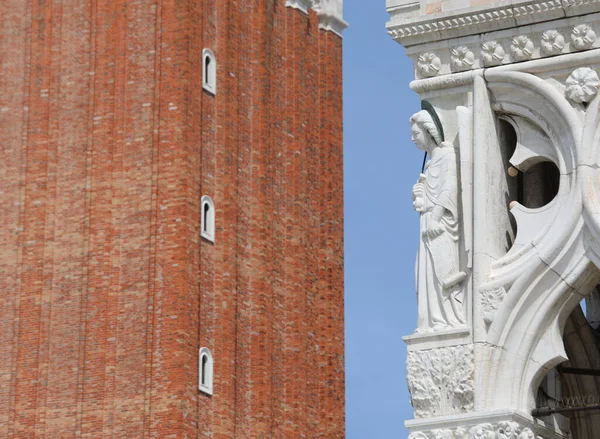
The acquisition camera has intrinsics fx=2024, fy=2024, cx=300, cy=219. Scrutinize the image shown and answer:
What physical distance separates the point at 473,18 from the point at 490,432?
1.78m

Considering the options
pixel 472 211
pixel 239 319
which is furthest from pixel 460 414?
pixel 239 319

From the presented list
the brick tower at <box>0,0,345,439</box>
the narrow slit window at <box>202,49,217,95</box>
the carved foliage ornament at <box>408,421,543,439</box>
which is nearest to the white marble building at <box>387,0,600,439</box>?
the carved foliage ornament at <box>408,421,543,439</box>

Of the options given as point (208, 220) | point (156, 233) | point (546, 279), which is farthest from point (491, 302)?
point (208, 220)

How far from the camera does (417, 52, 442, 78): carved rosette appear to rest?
344 inches

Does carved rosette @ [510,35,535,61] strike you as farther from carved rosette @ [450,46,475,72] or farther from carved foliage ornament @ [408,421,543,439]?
carved foliage ornament @ [408,421,543,439]

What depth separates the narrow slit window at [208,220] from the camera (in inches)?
1506

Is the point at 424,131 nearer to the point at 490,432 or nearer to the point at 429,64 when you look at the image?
the point at 429,64

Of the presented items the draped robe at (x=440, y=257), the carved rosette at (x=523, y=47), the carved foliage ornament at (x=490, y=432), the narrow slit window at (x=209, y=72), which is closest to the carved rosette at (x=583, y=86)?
the carved rosette at (x=523, y=47)

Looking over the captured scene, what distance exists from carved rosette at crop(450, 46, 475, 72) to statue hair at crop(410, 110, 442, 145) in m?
0.25

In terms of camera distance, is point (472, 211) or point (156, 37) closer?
point (472, 211)

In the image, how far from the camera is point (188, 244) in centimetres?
3734

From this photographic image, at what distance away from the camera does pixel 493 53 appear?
8.64m

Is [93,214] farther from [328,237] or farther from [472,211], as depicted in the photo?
[472,211]

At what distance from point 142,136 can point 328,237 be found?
19.9 feet
